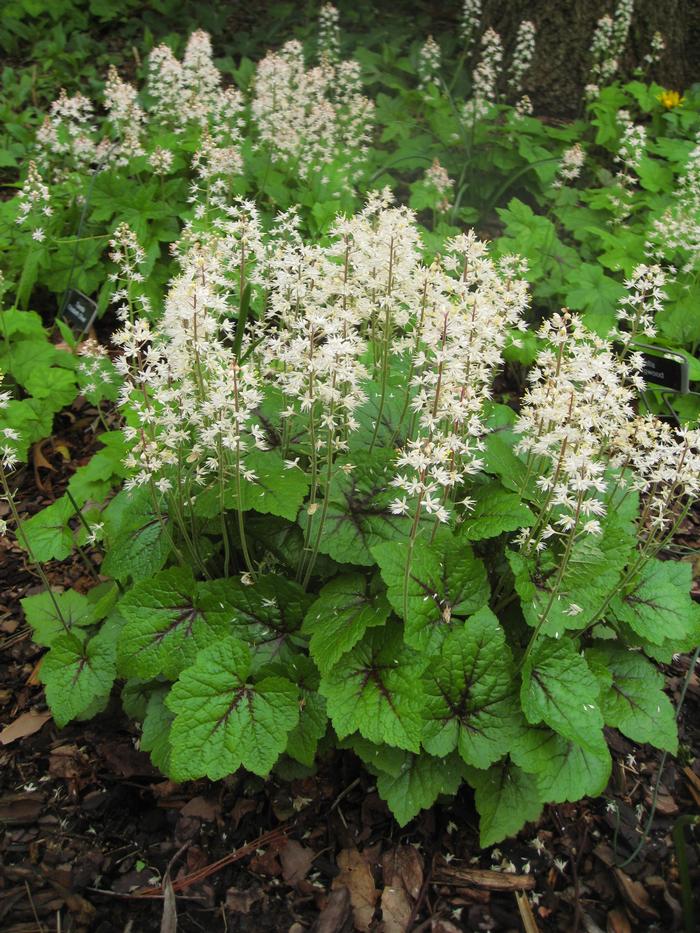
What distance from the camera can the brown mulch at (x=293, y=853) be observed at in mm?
2230

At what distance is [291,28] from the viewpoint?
8594 mm

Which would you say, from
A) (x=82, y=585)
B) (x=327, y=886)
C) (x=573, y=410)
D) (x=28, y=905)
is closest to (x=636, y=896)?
(x=327, y=886)

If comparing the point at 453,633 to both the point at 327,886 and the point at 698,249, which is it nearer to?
the point at 327,886

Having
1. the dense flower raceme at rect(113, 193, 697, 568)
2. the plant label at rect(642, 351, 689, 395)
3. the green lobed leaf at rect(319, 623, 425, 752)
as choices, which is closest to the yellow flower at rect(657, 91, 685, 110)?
the plant label at rect(642, 351, 689, 395)

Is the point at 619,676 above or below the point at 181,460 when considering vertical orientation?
below

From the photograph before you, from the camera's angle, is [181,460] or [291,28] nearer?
[181,460]

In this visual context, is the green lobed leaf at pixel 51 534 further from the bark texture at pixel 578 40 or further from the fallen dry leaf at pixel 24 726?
the bark texture at pixel 578 40

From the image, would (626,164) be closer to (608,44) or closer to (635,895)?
(608,44)

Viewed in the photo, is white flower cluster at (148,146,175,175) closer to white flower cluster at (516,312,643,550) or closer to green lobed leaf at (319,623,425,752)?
white flower cluster at (516,312,643,550)

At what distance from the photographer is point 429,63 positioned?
270 inches

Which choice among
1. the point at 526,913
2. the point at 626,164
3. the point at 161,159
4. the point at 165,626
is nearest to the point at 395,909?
the point at 526,913

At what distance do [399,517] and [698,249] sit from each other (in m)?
3.11

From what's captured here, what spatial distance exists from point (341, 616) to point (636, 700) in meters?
1.02

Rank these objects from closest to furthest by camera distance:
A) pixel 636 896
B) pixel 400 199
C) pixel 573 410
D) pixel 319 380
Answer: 1. pixel 573 410
2. pixel 319 380
3. pixel 636 896
4. pixel 400 199
